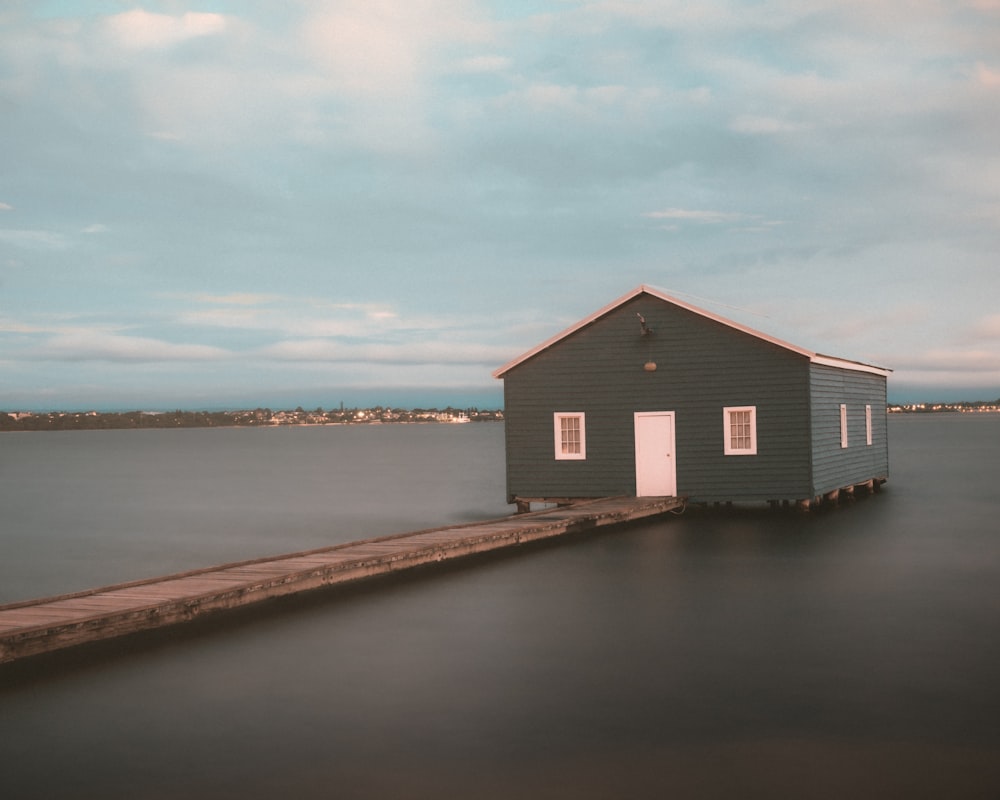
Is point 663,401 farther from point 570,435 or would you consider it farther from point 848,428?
point 848,428

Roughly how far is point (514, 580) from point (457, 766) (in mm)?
8756

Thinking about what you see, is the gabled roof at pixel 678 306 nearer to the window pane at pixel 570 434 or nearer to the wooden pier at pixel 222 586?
the window pane at pixel 570 434

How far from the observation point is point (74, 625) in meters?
10.6

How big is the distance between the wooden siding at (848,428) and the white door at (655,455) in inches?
133

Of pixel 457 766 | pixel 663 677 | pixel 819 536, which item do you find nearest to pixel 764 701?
pixel 663 677

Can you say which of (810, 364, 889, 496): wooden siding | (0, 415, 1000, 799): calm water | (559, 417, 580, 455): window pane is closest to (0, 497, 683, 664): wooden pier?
(0, 415, 1000, 799): calm water

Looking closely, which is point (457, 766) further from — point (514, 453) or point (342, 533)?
point (342, 533)

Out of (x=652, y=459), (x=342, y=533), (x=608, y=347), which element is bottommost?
(x=342, y=533)

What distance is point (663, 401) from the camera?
25.7 meters

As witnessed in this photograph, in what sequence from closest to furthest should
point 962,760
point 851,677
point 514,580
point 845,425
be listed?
1. point 962,760
2. point 851,677
3. point 514,580
4. point 845,425

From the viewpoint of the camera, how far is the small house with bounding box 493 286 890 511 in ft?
81.4

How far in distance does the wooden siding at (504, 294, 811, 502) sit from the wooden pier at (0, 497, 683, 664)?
546 cm

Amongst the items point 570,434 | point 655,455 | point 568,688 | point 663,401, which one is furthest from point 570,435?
point 568,688

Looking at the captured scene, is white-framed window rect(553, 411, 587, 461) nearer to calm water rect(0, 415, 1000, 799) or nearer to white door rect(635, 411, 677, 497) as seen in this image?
white door rect(635, 411, 677, 497)
